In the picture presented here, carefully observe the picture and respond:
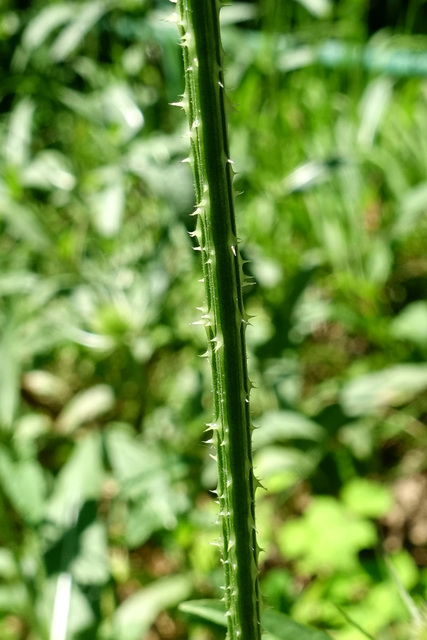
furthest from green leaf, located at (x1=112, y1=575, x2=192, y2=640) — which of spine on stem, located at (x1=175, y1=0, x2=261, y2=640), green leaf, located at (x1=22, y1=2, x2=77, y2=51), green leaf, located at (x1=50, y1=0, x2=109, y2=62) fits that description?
green leaf, located at (x1=22, y1=2, x2=77, y2=51)

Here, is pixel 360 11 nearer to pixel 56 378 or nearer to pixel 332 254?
pixel 332 254

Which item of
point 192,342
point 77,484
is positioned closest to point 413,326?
point 192,342

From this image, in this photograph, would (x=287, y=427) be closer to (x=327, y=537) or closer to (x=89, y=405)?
(x=327, y=537)

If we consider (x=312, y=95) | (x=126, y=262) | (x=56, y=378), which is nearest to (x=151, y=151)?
(x=126, y=262)

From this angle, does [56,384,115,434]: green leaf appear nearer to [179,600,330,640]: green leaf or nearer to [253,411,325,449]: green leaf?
[253,411,325,449]: green leaf

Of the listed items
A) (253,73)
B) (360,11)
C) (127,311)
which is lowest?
(127,311)

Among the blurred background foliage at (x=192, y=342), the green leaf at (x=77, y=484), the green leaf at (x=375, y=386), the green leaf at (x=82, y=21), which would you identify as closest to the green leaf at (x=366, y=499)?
the blurred background foliage at (x=192, y=342)
